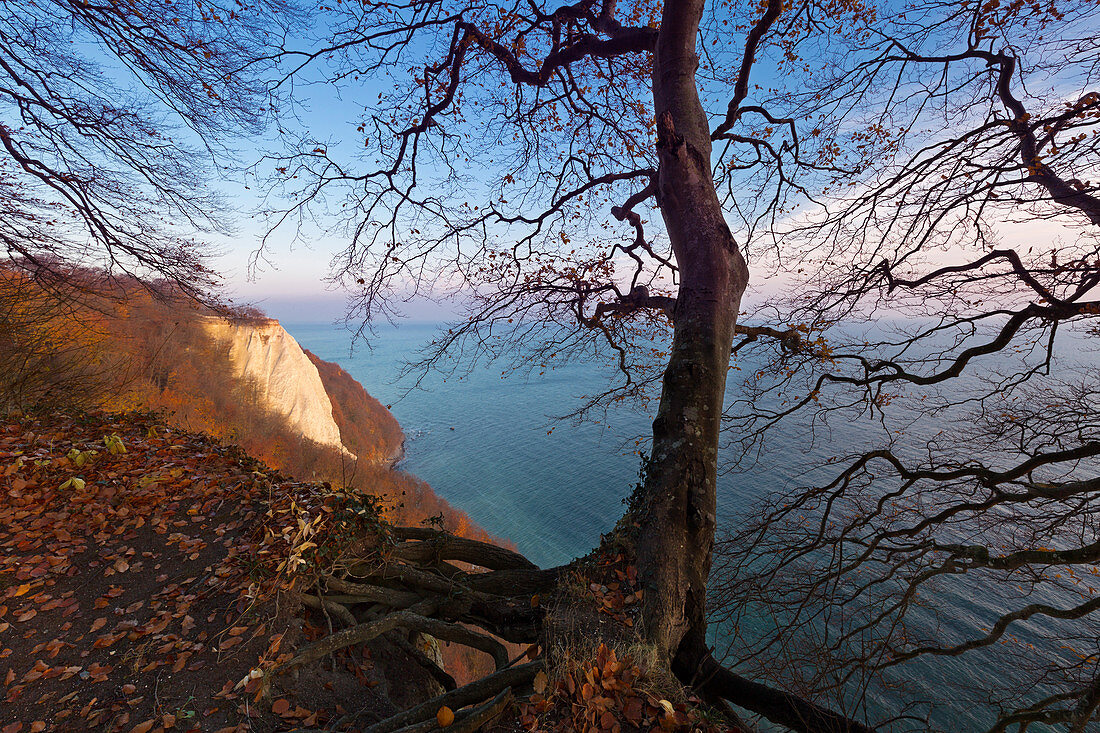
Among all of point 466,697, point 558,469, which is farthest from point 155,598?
point 558,469

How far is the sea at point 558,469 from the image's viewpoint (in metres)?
11.4

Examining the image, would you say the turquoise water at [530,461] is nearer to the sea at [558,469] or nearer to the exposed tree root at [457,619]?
the sea at [558,469]

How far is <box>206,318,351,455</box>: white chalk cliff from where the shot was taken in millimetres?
25219

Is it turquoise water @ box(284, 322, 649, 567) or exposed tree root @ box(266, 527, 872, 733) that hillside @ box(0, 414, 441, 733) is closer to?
exposed tree root @ box(266, 527, 872, 733)

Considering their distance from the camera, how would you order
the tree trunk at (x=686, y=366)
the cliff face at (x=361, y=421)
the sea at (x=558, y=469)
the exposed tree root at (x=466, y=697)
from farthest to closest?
the cliff face at (x=361, y=421), the sea at (x=558, y=469), the tree trunk at (x=686, y=366), the exposed tree root at (x=466, y=697)

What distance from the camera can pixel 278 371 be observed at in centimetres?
2686

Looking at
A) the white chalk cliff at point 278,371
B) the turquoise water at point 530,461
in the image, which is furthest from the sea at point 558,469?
the white chalk cliff at point 278,371

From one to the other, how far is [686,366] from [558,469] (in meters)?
25.3

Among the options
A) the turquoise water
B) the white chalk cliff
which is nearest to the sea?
the turquoise water

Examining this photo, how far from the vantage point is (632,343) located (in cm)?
679

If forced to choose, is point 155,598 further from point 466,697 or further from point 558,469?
point 558,469

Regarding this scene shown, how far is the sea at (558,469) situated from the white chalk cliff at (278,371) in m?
5.53

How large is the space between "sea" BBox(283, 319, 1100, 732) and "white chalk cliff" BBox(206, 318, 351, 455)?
553cm

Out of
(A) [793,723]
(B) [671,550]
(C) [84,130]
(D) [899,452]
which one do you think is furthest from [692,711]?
(D) [899,452]
